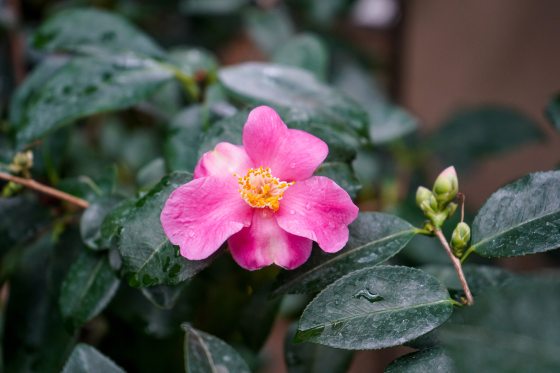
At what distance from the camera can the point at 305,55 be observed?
1.12 meters

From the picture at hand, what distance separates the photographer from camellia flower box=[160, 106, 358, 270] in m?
0.56

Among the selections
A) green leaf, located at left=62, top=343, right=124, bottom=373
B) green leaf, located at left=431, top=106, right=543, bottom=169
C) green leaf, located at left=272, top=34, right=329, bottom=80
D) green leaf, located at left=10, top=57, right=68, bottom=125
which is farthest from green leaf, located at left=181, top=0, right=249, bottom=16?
green leaf, located at left=62, top=343, right=124, bottom=373

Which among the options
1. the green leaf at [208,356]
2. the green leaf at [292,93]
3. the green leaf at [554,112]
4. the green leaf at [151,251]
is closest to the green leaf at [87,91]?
the green leaf at [292,93]

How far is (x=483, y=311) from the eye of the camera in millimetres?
435

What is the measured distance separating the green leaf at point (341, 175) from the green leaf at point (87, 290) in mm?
302

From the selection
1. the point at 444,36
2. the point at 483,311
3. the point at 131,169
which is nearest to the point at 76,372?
the point at 483,311

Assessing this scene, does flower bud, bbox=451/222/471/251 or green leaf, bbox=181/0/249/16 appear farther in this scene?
green leaf, bbox=181/0/249/16

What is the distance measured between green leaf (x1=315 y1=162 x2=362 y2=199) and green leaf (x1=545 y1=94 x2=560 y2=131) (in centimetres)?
38

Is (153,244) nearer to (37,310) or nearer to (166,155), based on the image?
(166,155)

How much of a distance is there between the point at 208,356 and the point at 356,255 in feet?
0.68

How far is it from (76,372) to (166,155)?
0.31 m

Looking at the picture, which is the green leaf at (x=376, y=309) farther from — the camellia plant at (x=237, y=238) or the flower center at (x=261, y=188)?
the flower center at (x=261, y=188)

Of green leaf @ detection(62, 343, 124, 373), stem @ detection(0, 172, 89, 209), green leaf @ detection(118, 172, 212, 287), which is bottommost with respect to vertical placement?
green leaf @ detection(62, 343, 124, 373)

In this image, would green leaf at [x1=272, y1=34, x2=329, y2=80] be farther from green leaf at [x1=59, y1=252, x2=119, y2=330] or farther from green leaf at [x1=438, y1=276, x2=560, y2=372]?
green leaf at [x1=438, y1=276, x2=560, y2=372]
